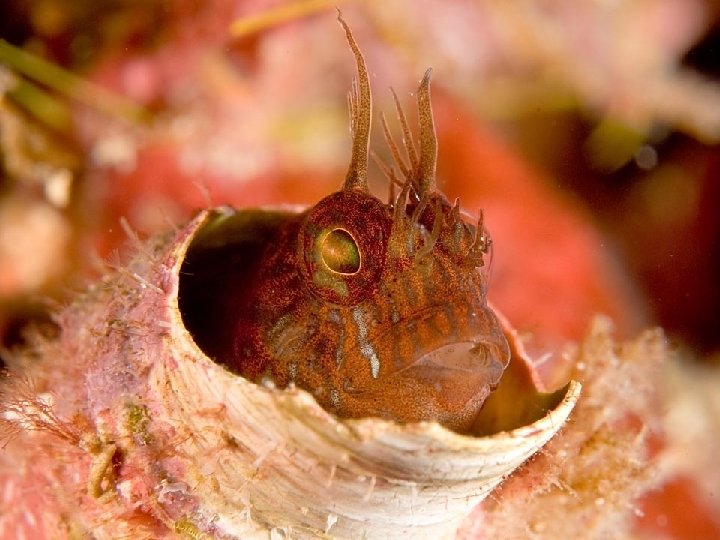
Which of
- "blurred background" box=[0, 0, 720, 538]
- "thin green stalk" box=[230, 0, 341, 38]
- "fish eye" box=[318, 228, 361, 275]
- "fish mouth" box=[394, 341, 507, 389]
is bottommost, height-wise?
"blurred background" box=[0, 0, 720, 538]

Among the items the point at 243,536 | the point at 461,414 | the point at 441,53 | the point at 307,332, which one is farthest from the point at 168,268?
the point at 441,53

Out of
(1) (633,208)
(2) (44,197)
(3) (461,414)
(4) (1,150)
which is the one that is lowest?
(1) (633,208)

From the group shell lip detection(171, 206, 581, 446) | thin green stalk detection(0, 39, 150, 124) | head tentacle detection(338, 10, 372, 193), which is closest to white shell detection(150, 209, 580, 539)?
shell lip detection(171, 206, 581, 446)

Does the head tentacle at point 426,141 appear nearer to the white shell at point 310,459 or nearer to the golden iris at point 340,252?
the golden iris at point 340,252

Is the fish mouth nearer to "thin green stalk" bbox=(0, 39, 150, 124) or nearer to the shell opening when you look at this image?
the shell opening

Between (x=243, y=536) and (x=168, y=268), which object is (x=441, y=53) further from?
(x=243, y=536)

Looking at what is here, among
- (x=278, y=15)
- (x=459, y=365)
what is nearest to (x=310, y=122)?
(x=278, y=15)

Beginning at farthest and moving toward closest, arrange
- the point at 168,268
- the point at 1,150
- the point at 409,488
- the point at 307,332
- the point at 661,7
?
the point at 661,7, the point at 1,150, the point at 307,332, the point at 168,268, the point at 409,488
